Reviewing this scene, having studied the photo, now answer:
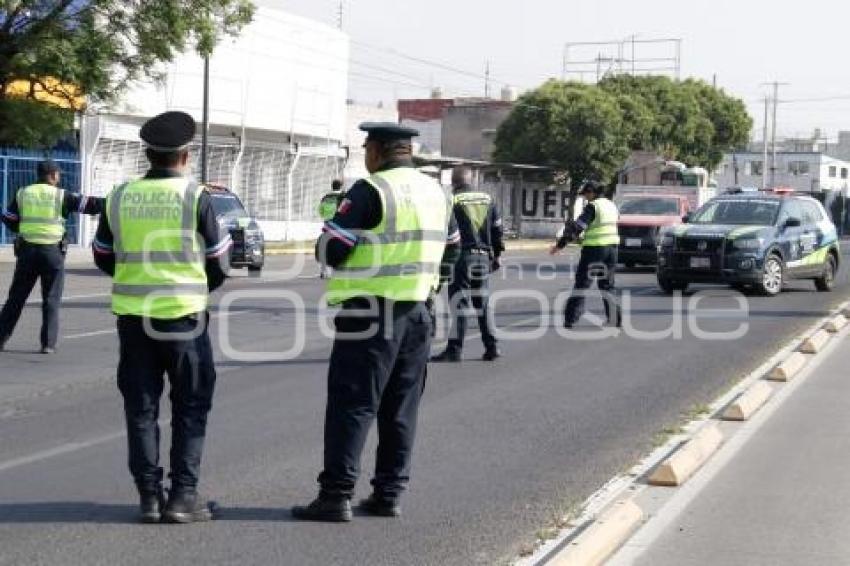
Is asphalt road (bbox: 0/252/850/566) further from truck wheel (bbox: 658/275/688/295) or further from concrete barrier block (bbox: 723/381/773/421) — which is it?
truck wheel (bbox: 658/275/688/295)

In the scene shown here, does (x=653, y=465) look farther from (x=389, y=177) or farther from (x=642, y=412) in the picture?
(x=389, y=177)

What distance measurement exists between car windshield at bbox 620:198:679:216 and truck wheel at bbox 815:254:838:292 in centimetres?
635

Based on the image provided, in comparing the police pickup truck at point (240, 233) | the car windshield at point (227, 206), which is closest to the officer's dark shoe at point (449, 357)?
the police pickup truck at point (240, 233)

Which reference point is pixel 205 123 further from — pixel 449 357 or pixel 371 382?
pixel 371 382

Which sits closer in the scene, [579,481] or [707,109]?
[579,481]

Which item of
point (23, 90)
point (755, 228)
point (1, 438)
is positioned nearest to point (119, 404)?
point (1, 438)

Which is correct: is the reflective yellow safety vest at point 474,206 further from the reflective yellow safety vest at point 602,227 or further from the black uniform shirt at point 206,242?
the black uniform shirt at point 206,242

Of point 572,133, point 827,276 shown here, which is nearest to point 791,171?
point 572,133

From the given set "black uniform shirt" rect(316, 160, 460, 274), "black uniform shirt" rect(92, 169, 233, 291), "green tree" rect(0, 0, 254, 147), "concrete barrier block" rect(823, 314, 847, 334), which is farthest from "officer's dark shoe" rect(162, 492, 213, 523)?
"green tree" rect(0, 0, 254, 147)

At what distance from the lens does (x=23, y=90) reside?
85.8 ft

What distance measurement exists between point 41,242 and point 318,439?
16.2ft

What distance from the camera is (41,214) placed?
12.1 metres

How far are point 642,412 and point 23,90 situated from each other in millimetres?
19759

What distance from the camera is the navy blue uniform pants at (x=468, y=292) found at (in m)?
12.1
